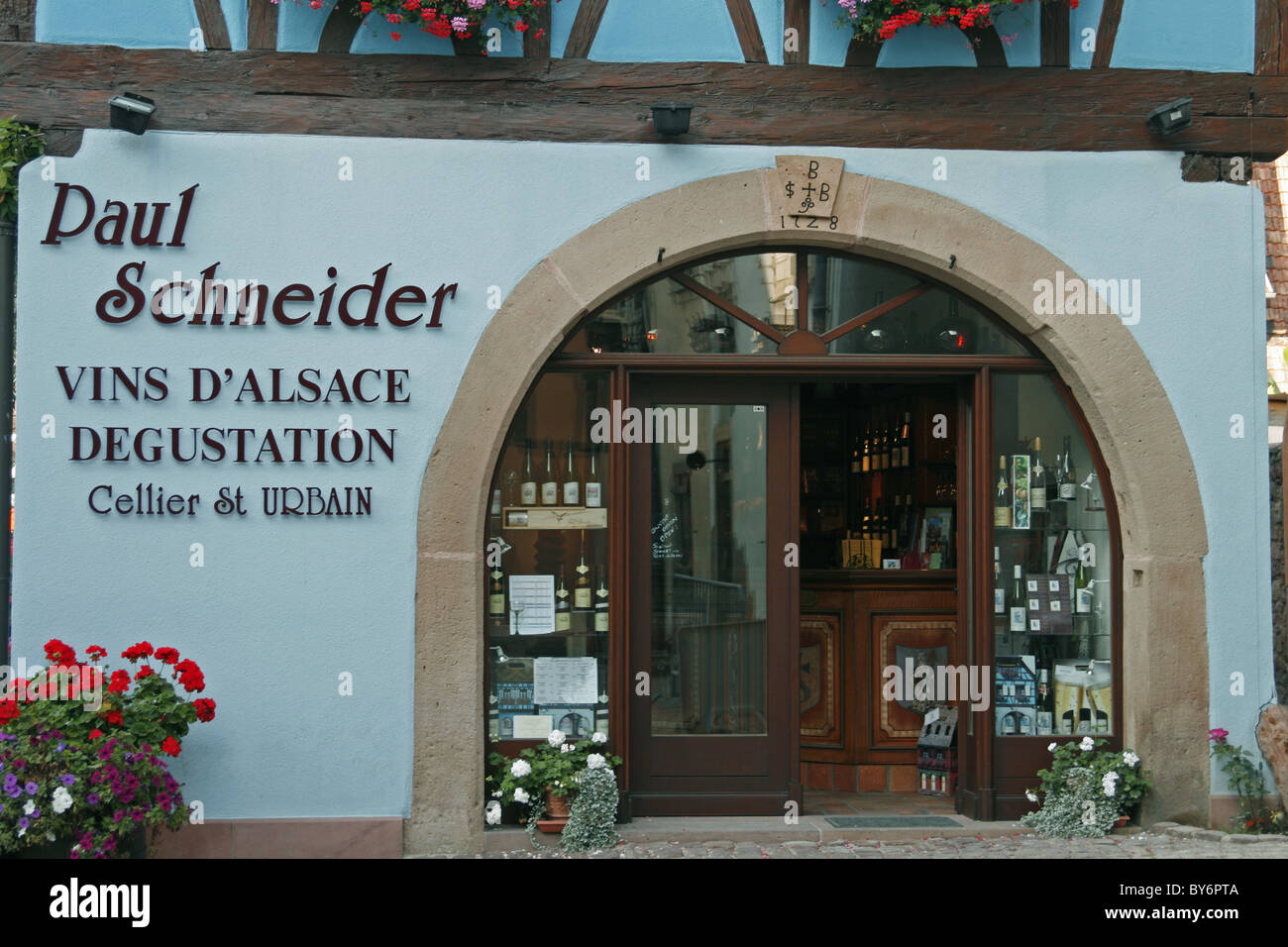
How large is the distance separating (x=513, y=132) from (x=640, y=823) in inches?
136

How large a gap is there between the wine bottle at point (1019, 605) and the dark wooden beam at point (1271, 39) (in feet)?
9.42

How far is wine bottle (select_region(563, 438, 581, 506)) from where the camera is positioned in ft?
21.8

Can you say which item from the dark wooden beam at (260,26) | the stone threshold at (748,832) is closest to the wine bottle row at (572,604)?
the stone threshold at (748,832)

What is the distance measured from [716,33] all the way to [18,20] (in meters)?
3.36

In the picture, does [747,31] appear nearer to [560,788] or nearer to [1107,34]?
[1107,34]

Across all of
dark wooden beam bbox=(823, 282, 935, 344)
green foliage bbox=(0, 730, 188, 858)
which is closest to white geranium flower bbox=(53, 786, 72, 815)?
green foliage bbox=(0, 730, 188, 858)

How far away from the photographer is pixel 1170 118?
6.41m

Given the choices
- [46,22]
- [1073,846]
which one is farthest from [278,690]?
[1073,846]

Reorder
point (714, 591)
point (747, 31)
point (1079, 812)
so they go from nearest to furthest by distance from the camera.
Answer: point (1079, 812) < point (747, 31) < point (714, 591)

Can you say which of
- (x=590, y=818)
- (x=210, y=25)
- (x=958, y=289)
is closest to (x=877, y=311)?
(x=958, y=289)

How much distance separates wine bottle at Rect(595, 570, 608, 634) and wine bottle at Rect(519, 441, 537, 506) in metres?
0.56

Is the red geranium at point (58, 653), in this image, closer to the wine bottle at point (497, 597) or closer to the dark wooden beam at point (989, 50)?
the wine bottle at point (497, 597)

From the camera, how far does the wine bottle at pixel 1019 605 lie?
686 cm

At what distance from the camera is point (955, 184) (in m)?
6.52
